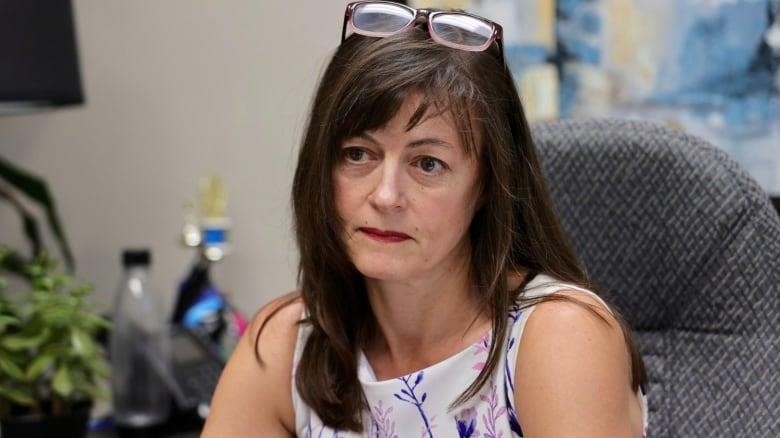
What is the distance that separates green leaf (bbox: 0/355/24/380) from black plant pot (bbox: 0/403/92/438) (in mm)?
62

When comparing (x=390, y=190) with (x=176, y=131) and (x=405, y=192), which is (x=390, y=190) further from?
(x=176, y=131)

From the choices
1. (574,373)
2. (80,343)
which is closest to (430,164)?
(574,373)

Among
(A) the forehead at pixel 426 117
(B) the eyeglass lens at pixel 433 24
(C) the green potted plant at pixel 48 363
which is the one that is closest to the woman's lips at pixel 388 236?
(A) the forehead at pixel 426 117

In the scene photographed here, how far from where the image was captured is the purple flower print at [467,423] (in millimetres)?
1157

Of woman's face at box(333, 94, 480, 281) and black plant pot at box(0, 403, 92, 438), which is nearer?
woman's face at box(333, 94, 480, 281)

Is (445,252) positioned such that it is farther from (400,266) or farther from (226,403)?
(226,403)

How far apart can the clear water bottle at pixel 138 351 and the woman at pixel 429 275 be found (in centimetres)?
49

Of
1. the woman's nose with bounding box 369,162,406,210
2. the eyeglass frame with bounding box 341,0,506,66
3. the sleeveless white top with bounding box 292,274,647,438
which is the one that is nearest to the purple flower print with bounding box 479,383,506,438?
the sleeveless white top with bounding box 292,274,647,438

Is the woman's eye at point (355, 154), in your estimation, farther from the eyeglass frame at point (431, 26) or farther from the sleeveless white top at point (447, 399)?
the sleeveless white top at point (447, 399)

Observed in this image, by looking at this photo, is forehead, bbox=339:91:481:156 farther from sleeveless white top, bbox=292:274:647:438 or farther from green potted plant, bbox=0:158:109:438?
green potted plant, bbox=0:158:109:438

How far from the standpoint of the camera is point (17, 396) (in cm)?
147

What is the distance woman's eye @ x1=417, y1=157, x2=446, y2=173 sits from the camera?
1.08 metres

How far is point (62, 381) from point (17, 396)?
7 cm

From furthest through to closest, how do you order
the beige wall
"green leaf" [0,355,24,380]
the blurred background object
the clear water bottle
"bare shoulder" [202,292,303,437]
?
the beige wall, the clear water bottle, the blurred background object, "green leaf" [0,355,24,380], "bare shoulder" [202,292,303,437]
